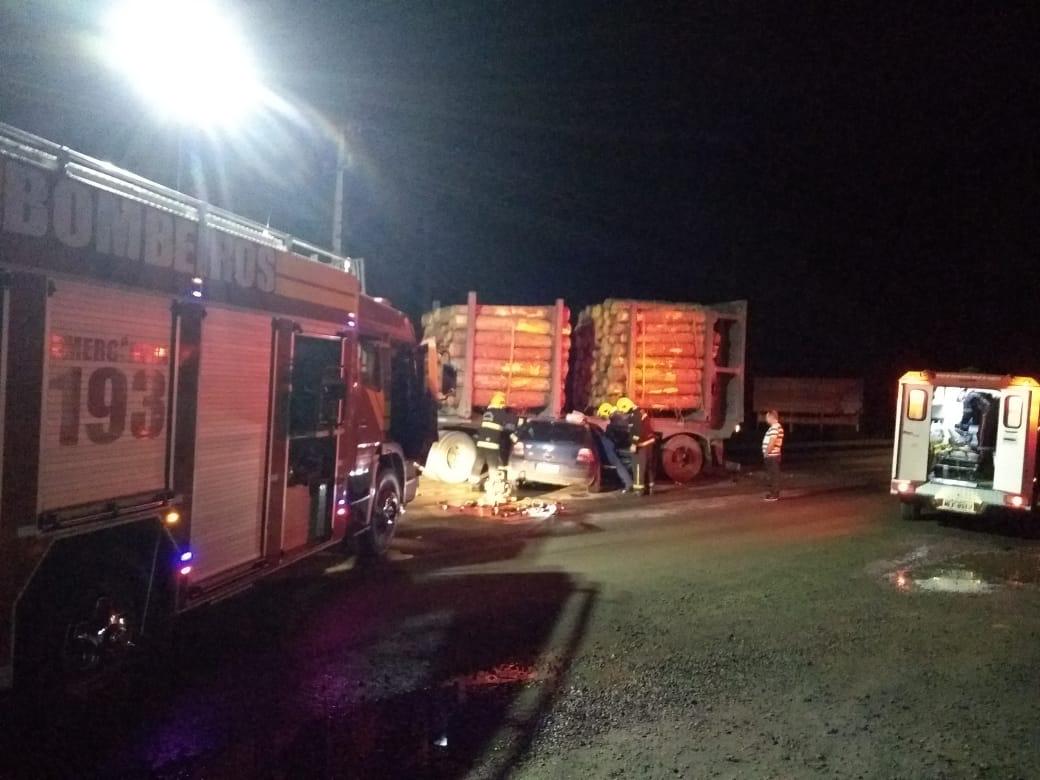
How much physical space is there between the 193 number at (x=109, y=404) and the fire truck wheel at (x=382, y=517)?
13.2ft

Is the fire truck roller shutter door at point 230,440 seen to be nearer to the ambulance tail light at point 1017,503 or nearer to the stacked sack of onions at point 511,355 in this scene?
the ambulance tail light at point 1017,503

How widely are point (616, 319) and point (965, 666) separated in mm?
12892

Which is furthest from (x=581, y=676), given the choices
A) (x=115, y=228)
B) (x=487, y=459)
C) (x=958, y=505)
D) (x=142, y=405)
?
(x=487, y=459)

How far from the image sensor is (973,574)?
33.6ft

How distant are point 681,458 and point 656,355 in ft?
7.04

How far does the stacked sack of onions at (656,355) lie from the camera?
18.9 metres

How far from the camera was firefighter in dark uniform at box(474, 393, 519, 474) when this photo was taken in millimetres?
16094

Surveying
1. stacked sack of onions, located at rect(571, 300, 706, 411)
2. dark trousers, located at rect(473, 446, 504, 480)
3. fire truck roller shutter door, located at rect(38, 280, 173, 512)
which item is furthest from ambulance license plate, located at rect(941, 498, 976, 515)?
fire truck roller shutter door, located at rect(38, 280, 173, 512)

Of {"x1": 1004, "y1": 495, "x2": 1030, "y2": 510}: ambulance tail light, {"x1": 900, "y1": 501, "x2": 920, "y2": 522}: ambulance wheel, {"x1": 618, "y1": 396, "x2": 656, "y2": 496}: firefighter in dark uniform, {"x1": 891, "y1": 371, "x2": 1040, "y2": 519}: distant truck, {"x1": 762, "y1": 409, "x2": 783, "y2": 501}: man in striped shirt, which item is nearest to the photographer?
{"x1": 1004, "y1": 495, "x2": 1030, "y2": 510}: ambulance tail light

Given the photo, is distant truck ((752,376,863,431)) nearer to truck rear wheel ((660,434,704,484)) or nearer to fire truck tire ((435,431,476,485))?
truck rear wheel ((660,434,704,484))

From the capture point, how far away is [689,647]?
6.98 meters

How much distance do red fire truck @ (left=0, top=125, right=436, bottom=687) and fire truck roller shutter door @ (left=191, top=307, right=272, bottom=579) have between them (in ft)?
0.05

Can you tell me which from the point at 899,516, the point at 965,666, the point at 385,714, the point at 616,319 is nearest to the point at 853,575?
the point at 965,666

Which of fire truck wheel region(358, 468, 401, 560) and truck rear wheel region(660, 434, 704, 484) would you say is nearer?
fire truck wheel region(358, 468, 401, 560)
